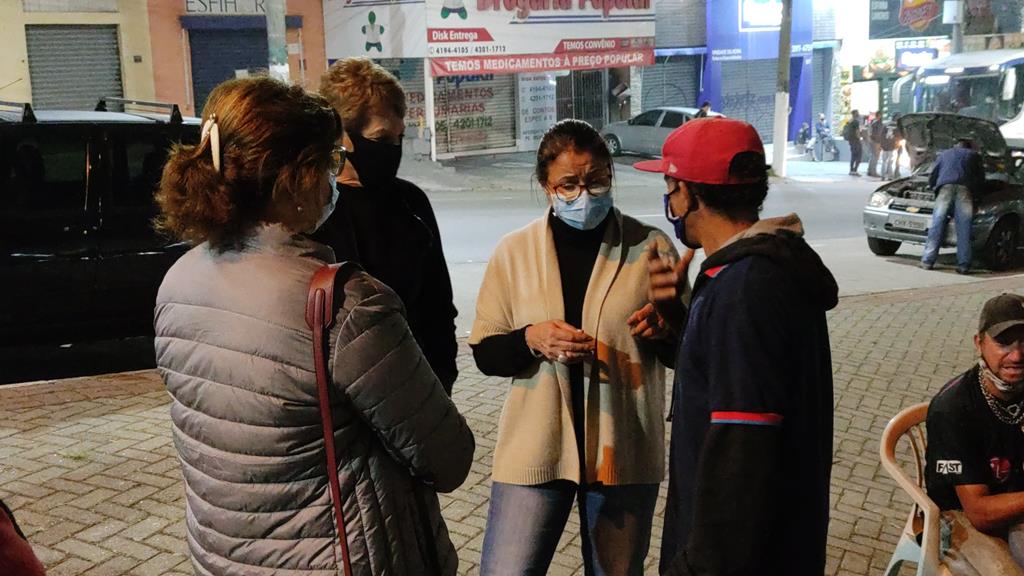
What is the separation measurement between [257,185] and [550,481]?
54.4 inches

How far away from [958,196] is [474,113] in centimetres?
1512

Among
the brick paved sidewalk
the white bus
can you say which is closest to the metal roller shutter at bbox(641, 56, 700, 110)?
the white bus

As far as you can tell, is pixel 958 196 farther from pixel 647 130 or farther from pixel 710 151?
pixel 647 130

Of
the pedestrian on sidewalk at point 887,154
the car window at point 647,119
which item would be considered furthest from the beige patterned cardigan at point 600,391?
the pedestrian on sidewalk at point 887,154

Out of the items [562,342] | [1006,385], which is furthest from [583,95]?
[562,342]

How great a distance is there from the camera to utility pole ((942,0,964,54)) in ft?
82.0

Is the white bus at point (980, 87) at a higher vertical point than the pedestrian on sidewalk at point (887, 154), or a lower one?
higher

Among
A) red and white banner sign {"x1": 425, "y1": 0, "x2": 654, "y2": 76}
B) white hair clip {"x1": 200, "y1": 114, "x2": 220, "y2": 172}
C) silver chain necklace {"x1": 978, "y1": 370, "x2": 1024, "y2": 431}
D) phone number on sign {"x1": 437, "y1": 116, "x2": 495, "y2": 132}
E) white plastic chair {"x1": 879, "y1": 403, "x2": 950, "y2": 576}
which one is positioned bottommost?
white plastic chair {"x1": 879, "y1": 403, "x2": 950, "y2": 576}

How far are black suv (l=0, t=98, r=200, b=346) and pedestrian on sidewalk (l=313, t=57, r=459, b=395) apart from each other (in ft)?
13.9

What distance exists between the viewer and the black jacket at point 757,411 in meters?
2.04

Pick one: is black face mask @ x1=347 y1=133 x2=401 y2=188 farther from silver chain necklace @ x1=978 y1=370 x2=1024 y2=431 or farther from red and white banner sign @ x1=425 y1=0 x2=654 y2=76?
red and white banner sign @ x1=425 y1=0 x2=654 y2=76

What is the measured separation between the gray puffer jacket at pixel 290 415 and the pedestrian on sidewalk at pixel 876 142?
2584 cm

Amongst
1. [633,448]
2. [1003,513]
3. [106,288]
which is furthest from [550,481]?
[106,288]

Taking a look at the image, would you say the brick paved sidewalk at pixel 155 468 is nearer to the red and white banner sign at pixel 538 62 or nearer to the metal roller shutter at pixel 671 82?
the red and white banner sign at pixel 538 62
